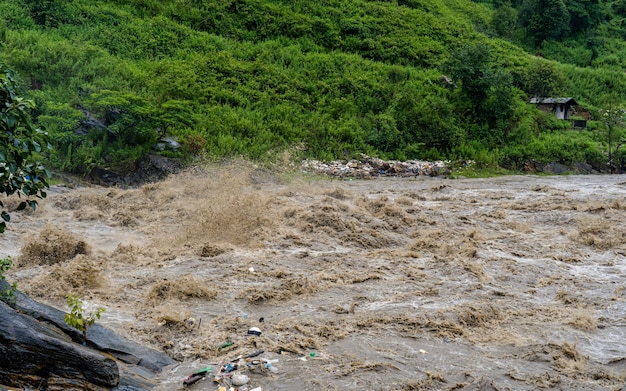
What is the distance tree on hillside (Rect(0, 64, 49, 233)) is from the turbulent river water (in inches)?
111

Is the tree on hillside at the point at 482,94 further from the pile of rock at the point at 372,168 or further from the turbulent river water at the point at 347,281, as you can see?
the turbulent river water at the point at 347,281

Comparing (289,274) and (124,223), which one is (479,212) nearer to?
(289,274)

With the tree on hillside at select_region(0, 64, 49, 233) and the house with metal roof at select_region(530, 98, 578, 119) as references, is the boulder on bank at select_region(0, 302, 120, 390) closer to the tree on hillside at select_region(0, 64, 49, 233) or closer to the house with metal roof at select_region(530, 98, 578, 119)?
the tree on hillside at select_region(0, 64, 49, 233)

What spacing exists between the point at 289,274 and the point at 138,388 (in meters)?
5.19

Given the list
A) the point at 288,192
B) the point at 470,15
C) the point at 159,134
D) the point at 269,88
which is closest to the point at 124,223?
the point at 288,192

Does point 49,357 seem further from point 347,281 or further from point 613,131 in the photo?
point 613,131

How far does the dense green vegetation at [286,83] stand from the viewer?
25.3 metres

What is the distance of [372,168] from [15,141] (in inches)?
912

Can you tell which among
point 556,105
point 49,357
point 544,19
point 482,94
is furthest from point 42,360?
point 544,19

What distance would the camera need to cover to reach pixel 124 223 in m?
16.4

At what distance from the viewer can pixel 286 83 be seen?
34.2m

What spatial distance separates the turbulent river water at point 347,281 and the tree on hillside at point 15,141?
111 inches

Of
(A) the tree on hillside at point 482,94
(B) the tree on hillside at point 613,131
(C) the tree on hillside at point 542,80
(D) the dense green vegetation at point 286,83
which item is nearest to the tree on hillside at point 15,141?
(D) the dense green vegetation at point 286,83

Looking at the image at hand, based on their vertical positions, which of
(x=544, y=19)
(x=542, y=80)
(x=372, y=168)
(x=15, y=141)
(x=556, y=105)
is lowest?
(x=372, y=168)
